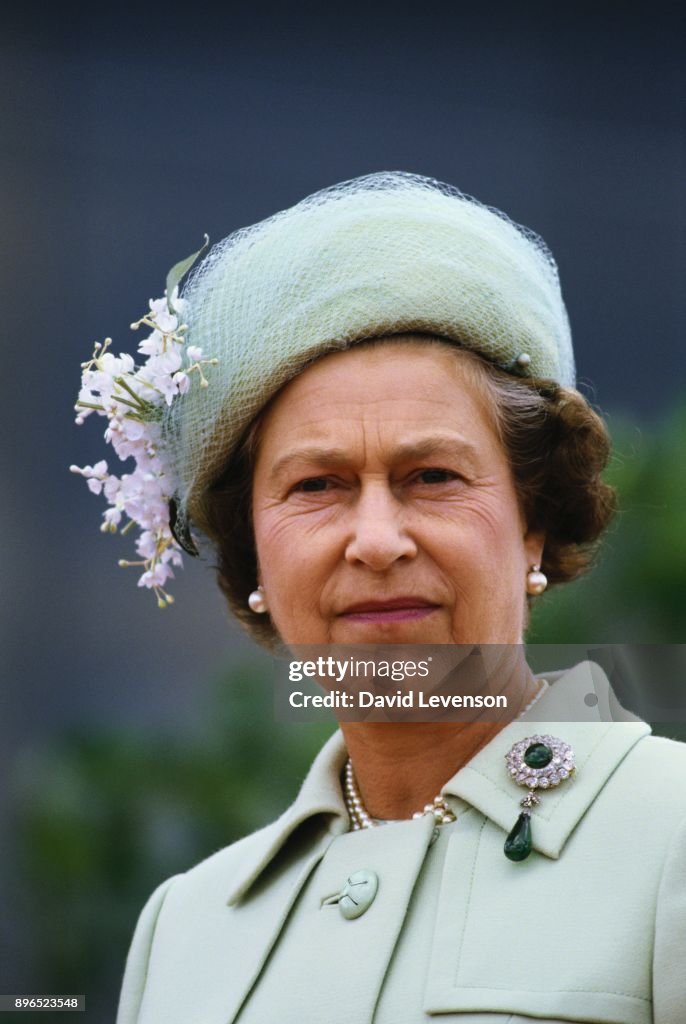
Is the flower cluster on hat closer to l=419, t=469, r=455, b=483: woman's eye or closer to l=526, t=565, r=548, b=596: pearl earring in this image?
l=419, t=469, r=455, b=483: woman's eye

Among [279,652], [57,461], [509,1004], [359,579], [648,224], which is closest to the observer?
[509,1004]

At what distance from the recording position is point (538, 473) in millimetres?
2578

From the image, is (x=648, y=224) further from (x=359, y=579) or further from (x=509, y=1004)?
(x=509, y=1004)

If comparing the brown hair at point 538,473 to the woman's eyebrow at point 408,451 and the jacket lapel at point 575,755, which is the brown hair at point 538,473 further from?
the jacket lapel at point 575,755

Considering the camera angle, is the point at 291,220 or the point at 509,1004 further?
the point at 291,220

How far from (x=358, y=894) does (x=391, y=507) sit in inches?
23.2

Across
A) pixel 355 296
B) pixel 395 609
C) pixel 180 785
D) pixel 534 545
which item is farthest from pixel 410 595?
pixel 180 785

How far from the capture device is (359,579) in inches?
91.5

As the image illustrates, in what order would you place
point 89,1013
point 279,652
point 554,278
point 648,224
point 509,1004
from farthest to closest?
1. point 648,224
2. point 89,1013
3. point 279,652
4. point 554,278
5. point 509,1004

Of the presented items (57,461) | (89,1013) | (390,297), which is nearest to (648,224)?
(57,461)

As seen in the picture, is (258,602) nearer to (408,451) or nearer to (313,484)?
(313,484)

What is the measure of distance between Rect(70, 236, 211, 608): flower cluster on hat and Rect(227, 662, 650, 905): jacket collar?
433mm

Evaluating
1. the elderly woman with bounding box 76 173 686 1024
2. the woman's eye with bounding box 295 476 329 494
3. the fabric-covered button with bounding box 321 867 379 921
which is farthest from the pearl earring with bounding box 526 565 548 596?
the fabric-covered button with bounding box 321 867 379 921

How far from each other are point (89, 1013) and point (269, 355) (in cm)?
304
